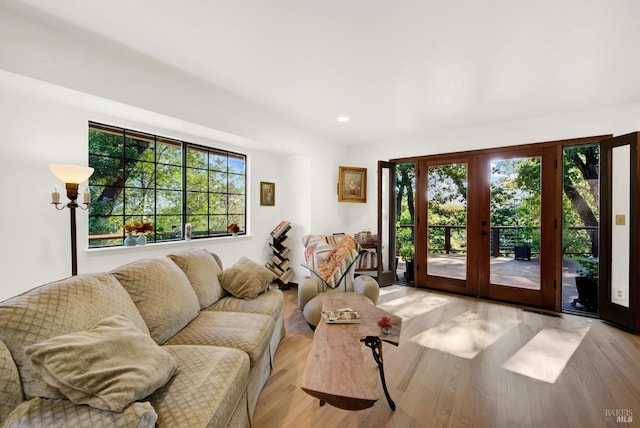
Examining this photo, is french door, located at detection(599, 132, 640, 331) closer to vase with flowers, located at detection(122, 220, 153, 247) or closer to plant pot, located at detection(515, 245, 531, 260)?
plant pot, located at detection(515, 245, 531, 260)

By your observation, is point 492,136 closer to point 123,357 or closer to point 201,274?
point 201,274

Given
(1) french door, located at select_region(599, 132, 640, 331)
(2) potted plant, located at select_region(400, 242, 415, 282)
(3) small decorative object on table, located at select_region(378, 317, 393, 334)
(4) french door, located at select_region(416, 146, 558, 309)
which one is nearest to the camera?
(3) small decorative object on table, located at select_region(378, 317, 393, 334)

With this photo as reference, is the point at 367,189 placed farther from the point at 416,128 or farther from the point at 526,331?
the point at 526,331

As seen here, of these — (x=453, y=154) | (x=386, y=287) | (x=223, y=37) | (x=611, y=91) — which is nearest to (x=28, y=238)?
(x=223, y=37)

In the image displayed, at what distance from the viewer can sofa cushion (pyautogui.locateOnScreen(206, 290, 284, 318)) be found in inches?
87.5

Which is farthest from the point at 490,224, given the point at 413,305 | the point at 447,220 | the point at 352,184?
the point at 352,184

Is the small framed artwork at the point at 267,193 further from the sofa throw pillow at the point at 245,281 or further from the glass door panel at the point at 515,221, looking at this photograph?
the glass door panel at the point at 515,221

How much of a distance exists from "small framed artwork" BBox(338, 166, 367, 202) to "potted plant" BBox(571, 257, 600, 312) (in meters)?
3.14

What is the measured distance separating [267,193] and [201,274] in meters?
2.23

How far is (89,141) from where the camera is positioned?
266 cm

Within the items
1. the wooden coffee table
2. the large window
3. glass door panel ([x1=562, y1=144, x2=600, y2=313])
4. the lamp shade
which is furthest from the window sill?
glass door panel ([x1=562, y1=144, x2=600, y2=313])

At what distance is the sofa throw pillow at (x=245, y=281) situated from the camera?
2.46 m

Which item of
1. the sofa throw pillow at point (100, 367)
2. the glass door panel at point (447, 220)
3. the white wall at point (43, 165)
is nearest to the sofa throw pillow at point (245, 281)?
the white wall at point (43, 165)

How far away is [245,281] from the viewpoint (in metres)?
2.50
